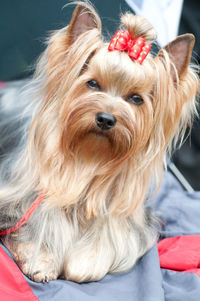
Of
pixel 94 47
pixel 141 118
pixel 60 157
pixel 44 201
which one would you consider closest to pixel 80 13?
pixel 94 47

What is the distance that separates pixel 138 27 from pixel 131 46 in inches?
3.1

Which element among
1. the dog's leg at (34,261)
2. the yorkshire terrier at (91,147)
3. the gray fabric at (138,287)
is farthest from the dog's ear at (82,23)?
the gray fabric at (138,287)

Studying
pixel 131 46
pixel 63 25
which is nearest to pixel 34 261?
pixel 131 46

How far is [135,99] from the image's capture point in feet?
5.71

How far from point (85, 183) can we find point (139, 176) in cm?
25

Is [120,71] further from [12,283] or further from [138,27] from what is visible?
[12,283]

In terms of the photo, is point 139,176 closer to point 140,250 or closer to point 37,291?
point 140,250

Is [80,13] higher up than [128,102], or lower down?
higher up

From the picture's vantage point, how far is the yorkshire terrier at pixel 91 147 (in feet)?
5.49

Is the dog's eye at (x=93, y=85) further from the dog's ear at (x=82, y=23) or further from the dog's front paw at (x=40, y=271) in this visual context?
the dog's front paw at (x=40, y=271)

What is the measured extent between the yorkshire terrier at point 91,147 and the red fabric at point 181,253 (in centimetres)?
12

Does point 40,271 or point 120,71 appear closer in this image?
point 120,71

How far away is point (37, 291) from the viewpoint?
1752 millimetres

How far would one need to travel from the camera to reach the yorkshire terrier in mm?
1672
